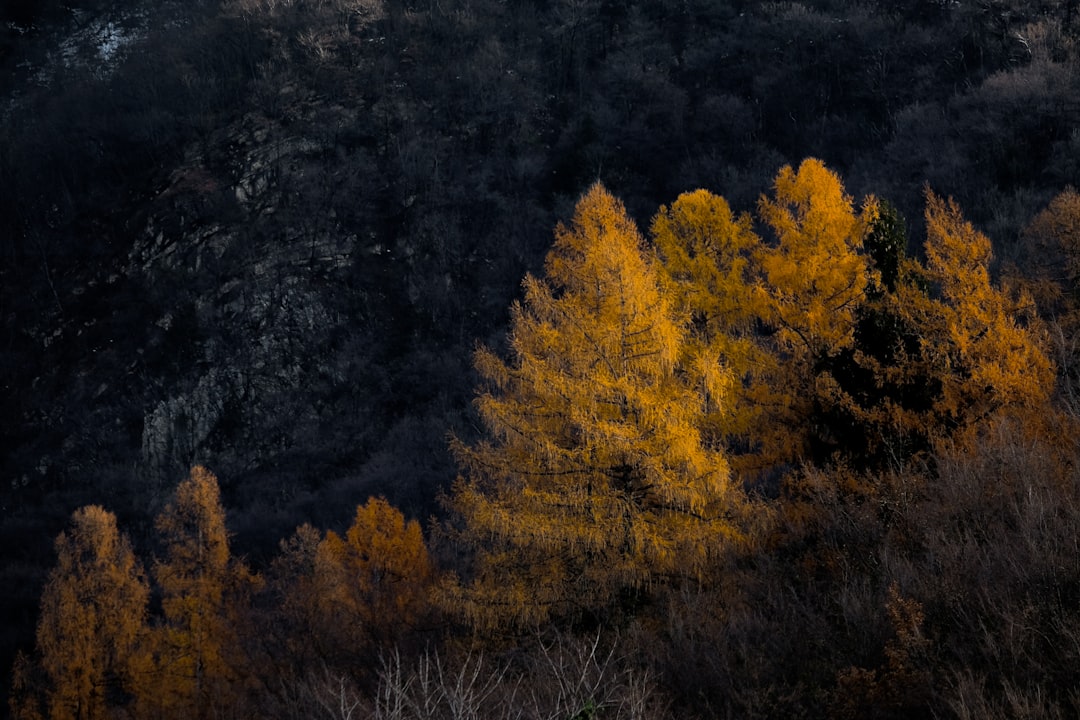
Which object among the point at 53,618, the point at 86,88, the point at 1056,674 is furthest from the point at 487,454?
the point at 86,88

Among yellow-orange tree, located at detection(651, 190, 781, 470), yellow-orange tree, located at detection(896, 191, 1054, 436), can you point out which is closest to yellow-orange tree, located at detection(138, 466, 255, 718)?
yellow-orange tree, located at detection(651, 190, 781, 470)

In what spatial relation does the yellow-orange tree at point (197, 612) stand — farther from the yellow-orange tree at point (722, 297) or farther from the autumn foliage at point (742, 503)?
the yellow-orange tree at point (722, 297)

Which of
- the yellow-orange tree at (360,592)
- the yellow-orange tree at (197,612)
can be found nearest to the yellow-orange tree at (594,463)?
the yellow-orange tree at (360,592)

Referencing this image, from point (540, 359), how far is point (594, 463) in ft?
5.39

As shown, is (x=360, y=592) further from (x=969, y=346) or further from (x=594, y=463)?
(x=969, y=346)

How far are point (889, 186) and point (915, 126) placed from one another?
9461 mm

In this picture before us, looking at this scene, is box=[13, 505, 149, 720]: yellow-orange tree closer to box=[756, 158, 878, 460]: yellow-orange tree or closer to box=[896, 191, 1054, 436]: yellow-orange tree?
box=[756, 158, 878, 460]: yellow-orange tree

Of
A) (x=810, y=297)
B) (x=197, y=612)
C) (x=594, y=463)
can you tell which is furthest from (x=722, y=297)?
(x=197, y=612)

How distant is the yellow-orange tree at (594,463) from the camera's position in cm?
991

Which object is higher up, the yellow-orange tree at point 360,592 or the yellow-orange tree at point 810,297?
the yellow-orange tree at point 810,297

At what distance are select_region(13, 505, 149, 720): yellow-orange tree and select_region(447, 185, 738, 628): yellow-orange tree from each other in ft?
57.3

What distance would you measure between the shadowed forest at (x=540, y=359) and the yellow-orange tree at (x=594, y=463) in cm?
6

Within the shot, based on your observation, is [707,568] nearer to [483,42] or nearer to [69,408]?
[69,408]

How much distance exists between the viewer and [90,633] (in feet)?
73.5
